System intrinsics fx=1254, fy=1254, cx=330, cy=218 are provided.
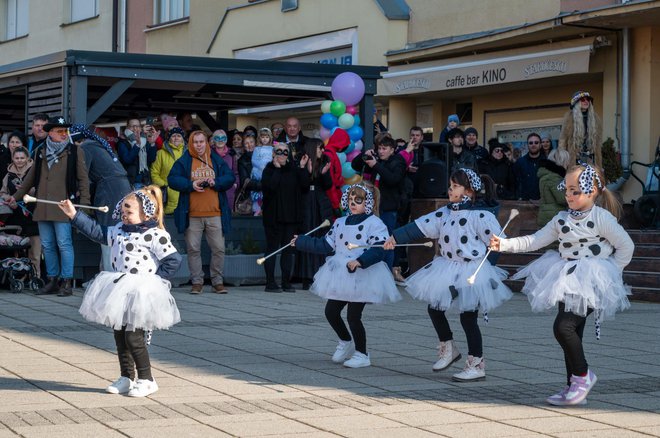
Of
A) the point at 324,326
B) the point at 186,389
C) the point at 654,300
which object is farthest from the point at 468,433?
the point at 654,300

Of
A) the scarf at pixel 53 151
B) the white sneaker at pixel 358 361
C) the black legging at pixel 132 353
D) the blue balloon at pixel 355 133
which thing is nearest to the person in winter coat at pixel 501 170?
the blue balloon at pixel 355 133

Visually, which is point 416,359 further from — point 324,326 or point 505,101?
point 505,101

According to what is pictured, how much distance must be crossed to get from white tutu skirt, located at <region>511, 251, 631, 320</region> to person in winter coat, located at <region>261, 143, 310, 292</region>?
763 centimetres

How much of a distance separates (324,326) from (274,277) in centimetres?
458

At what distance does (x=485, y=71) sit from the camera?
859 inches

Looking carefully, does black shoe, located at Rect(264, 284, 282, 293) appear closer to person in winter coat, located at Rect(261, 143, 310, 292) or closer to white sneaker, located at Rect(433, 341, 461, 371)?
person in winter coat, located at Rect(261, 143, 310, 292)

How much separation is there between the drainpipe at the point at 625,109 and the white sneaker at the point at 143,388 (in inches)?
507

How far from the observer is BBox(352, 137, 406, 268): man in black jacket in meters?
15.9

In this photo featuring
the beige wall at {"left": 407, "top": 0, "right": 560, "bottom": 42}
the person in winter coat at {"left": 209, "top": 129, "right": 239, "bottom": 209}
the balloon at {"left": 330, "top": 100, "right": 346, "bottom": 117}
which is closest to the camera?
the person in winter coat at {"left": 209, "top": 129, "right": 239, "bottom": 209}

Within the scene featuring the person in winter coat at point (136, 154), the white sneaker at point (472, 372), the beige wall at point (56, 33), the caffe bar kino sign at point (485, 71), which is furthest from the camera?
the beige wall at point (56, 33)

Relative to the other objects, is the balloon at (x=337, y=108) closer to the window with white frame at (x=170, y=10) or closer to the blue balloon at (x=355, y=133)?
the blue balloon at (x=355, y=133)

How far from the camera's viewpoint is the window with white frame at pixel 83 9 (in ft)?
117

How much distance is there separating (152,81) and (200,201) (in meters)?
2.31

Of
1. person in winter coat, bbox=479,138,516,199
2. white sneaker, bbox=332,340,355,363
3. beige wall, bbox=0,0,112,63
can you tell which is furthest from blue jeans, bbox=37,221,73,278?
beige wall, bbox=0,0,112,63
